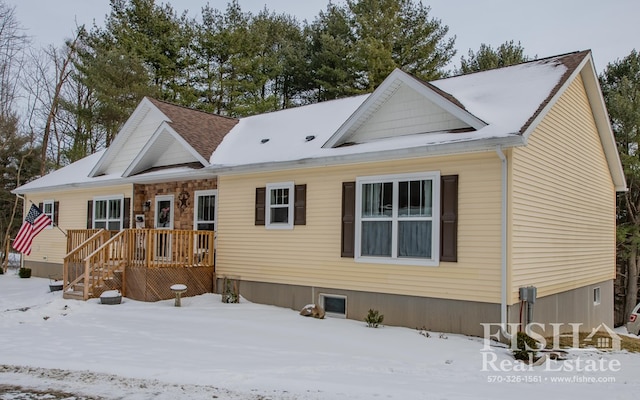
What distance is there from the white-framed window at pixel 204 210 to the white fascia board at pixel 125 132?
3.41 m

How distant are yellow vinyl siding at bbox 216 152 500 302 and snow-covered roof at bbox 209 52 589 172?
0.41m

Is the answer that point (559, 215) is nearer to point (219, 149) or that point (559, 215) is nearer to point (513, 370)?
point (513, 370)

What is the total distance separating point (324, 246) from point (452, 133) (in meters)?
3.66

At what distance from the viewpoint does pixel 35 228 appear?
52.3 ft

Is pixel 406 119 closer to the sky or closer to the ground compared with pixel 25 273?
closer to the sky

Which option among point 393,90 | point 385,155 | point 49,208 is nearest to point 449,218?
point 385,155

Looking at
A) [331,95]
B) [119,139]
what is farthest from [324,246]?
[331,95]

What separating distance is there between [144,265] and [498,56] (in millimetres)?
21428

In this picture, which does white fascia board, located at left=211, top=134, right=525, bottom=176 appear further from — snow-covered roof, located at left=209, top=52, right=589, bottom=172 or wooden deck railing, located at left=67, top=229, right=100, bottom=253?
wooden deck railing, located at left=67, top=229, right=100, bottom=253

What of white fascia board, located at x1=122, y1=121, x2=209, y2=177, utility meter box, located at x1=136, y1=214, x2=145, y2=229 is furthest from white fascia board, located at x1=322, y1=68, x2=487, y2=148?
utility meter box, located at x1=136, y1=214, x2=145, y2=229

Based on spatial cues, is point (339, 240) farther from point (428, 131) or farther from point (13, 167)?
point (13, 167)

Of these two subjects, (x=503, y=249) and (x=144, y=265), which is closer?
(x=503, y=249)

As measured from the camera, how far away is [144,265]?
1277 cm

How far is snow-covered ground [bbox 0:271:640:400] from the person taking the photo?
614cm
